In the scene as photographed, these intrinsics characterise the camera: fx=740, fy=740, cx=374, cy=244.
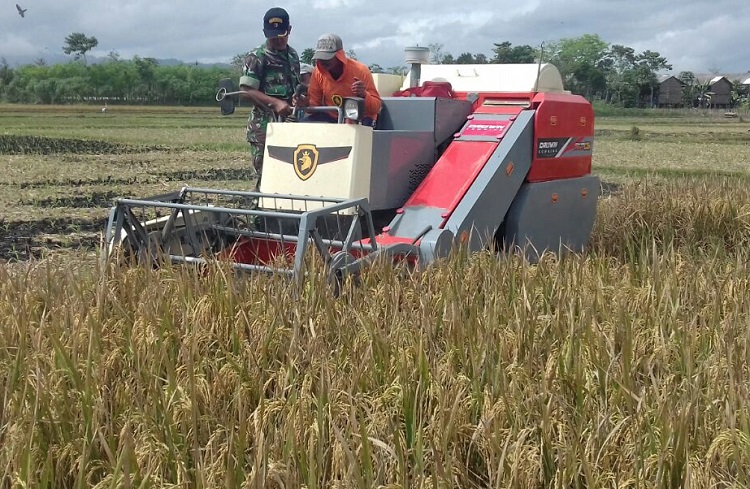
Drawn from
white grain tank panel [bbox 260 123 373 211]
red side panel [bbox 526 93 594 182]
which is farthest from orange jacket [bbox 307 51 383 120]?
red side panel [bbox 526 93 594 182]

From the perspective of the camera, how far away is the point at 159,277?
3631 mm

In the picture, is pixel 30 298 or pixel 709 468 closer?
pixel 709 468

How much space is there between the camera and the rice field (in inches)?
83.4

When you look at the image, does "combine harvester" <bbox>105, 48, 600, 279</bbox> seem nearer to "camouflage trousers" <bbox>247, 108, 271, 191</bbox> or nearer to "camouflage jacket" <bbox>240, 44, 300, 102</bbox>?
"camouflage trousers" <bbox>247, 108, 271, 191</bbox>

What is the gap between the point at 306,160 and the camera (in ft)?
14.9

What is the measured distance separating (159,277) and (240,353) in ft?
2.83

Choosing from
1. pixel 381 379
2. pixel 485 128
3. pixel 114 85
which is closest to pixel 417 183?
pixel 485 128

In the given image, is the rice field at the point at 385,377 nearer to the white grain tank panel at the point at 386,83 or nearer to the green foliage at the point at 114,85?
the white grain tank panel at the point at 386,83

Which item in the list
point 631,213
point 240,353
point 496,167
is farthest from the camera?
point 631,213

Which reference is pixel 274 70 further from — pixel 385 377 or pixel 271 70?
pixel 385 377

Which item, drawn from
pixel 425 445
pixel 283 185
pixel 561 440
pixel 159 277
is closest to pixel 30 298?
pixel 159 277

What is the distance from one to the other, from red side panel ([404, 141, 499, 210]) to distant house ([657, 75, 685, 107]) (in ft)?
A: 271

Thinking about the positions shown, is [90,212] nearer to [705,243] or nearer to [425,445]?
[705,243]

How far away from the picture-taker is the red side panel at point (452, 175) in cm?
462
